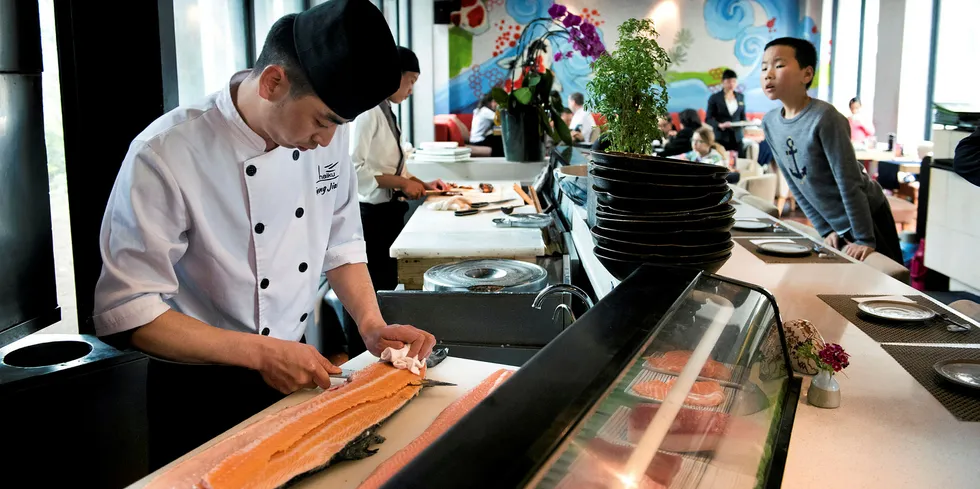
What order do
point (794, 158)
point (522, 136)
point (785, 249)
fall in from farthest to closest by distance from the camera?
point (522, 136) < point (794, 158) < point (785, 249)

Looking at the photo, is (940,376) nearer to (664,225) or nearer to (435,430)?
(664,225)

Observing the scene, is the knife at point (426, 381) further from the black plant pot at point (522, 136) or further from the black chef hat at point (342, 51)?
the black plant pot at point (522, 136)

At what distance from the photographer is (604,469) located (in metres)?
0.84

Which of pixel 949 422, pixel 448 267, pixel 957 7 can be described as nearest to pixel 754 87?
pixel 957 7

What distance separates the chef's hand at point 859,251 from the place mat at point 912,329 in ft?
A: 4.44

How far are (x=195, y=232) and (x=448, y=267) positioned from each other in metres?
1.28

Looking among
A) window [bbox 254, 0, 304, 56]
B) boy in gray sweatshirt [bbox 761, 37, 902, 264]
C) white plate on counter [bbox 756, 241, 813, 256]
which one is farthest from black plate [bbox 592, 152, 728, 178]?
window [bbox 254, 0, 304, 56]

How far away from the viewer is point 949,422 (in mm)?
1461

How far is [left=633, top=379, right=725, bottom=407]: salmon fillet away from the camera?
1019 mm

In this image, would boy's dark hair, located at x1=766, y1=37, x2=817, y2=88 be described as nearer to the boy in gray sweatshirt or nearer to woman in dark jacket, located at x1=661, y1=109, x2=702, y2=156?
the boy in gray sweatshirt

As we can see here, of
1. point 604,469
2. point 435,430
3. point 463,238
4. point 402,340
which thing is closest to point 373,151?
point 463,238

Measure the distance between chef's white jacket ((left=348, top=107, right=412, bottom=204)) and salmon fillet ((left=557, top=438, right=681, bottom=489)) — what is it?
4.01 metres

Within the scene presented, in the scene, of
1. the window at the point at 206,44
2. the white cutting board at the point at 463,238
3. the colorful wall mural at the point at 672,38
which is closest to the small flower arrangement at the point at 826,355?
the white cutting board at the point at 463,238

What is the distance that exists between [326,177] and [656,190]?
842 millimetres
